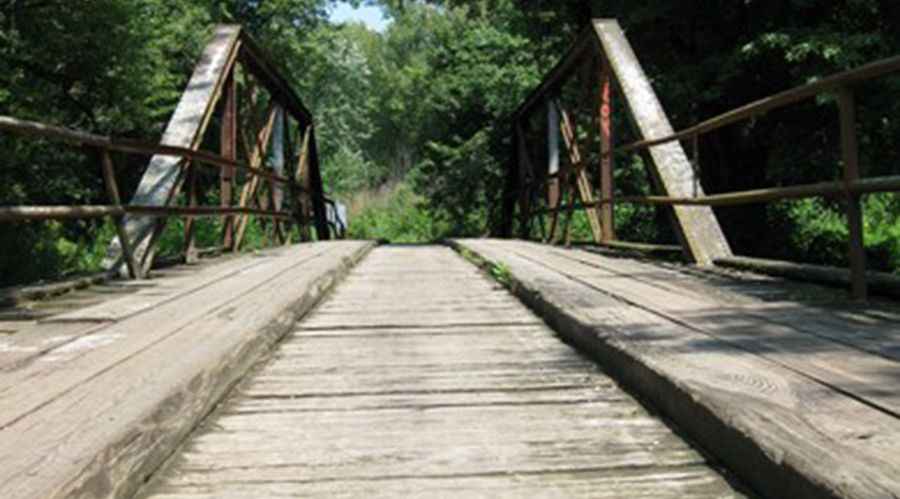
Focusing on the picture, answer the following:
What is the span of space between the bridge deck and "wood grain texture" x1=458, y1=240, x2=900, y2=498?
112mm

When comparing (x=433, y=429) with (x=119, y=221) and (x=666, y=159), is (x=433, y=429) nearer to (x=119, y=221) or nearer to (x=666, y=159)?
(x=119, y=221)

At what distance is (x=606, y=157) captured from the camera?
823 centimetres

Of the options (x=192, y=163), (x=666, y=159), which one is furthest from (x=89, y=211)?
(x=666, y=159)

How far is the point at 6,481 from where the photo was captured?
1.63m

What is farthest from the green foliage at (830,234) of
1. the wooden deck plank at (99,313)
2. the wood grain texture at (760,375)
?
the wooden deck plank at (99,313)

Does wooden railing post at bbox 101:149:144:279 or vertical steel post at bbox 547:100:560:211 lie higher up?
vertical steel post at bbox 547:100:560:211

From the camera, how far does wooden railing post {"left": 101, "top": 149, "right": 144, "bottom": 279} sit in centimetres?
537

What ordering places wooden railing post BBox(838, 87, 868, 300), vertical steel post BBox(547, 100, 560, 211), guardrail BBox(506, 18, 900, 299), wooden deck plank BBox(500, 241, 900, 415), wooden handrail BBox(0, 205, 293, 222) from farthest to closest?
vertical steel post BBox(547, 100, 560, 211)
wooden handrail BBox(0, 205, 293, 222)
wooden railing post BBox(838, 87, 868, 300)
guardrail BBox(506, 18, 900, 299)
wooden deck plank BBox(500, 241, 900, 415)

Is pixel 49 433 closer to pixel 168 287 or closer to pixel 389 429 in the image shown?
pixel 389 429

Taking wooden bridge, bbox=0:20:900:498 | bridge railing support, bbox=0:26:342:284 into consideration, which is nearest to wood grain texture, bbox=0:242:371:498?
wooden bridge, bbox=0:20:900:498

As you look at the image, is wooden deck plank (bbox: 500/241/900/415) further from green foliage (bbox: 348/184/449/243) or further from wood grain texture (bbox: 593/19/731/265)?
green foliage (bbox: 348/184/449/243)

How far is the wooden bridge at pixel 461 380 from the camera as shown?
191 cm

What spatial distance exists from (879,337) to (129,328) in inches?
104

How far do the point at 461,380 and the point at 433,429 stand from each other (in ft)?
2.02
